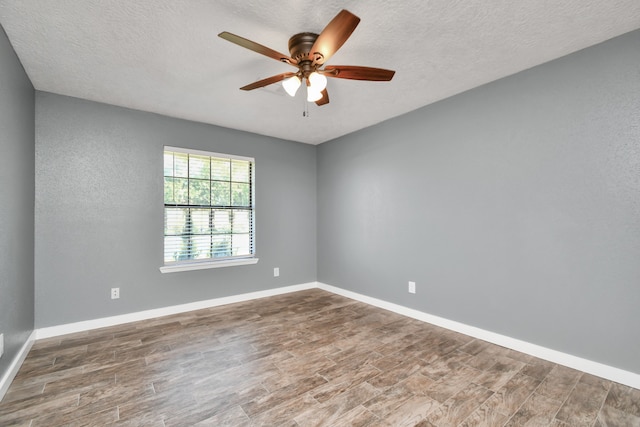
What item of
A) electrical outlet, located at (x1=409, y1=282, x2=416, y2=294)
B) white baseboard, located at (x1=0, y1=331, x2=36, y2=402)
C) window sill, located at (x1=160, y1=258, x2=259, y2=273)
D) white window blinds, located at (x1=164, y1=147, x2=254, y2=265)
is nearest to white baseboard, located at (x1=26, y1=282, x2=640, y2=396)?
white baseboard, located at (x1=0, y1=331, x2=36, y2=402)

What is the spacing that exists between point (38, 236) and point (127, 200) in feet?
2.74

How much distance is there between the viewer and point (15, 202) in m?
2.29

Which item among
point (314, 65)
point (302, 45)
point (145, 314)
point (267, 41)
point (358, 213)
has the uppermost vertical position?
point (267, 41)

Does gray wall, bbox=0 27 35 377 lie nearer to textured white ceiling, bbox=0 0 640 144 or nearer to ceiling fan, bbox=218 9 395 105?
textured white ceiling, bbox=0 0 640 144

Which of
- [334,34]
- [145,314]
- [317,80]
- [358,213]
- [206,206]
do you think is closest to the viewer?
[334,34]

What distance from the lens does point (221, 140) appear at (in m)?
4.03

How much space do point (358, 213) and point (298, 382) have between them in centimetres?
255

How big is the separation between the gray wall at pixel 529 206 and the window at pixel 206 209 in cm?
194

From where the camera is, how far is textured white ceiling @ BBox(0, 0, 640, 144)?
1.79 meters

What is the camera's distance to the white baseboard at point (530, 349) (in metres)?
2.09

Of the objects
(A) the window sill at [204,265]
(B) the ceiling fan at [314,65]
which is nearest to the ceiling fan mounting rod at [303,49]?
(B) the ceiling fan at [314,65]

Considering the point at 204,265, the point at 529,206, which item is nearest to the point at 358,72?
the point at 529,206

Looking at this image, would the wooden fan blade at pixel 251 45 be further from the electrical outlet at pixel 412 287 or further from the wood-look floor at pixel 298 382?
the electrical outlet at pixel 412 287

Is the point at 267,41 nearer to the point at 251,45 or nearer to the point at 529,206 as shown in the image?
the point at 251,45
